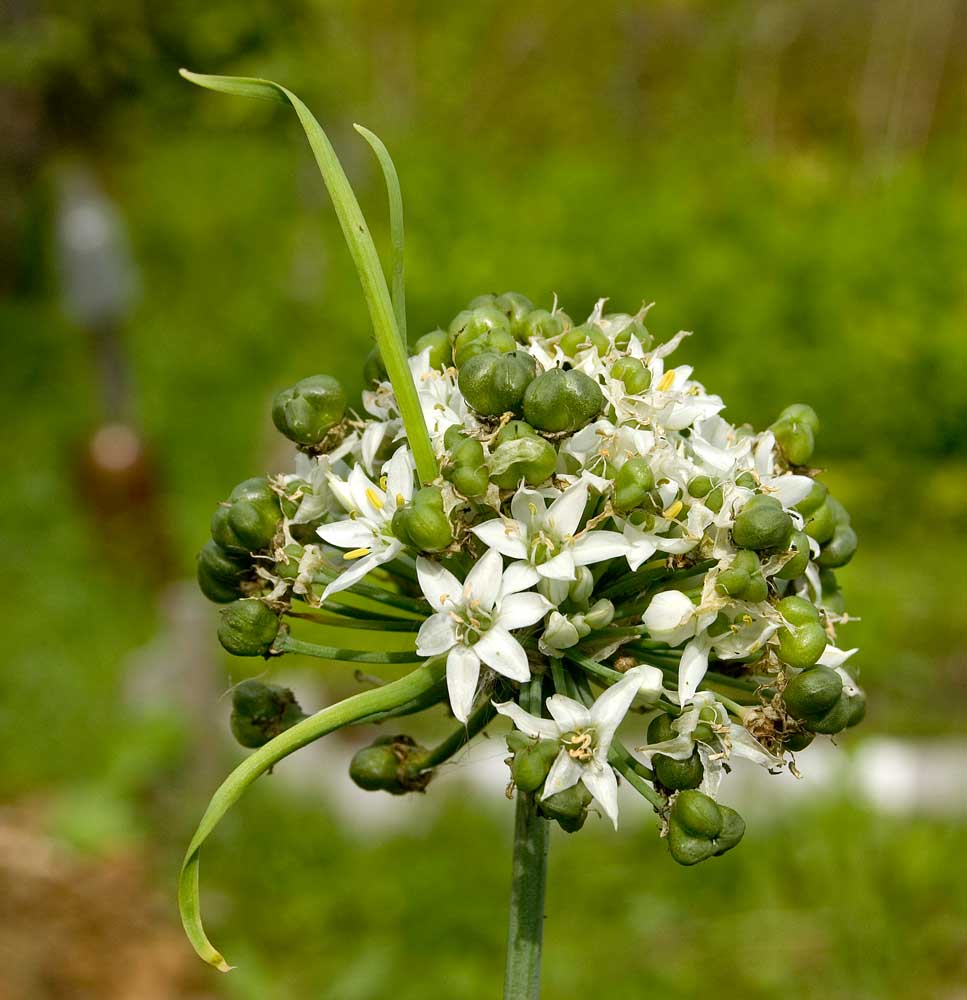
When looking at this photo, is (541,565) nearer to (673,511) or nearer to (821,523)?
(673,511)

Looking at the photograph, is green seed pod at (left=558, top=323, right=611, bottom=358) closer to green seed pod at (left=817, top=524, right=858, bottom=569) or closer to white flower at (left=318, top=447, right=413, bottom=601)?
white flower at (left=318, top=447, right=413, bottom=601)

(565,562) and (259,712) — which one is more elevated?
(565,562)

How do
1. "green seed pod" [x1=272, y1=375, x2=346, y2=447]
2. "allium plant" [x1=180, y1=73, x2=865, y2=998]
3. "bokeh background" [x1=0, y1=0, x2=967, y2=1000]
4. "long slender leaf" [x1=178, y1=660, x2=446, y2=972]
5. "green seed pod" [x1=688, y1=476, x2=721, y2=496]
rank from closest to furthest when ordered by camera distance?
"long slender leaf" [x1=178, y1=660, x2=446, y2=972]
"allium plant" [x1=180, y1=73, x2=865, y2=998]
"green seed pod" [x1=688, y1=476, x2=721, y2=496]
"green seed pod" [x1=272, y1=375, x2=346, y2=447]
"bokeh background" [x1=0, y1=0, x2=967, y2=1000]

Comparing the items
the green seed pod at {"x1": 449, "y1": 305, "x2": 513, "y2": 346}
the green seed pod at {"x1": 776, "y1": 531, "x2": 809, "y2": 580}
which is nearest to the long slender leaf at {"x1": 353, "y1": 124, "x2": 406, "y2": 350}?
the green seed pod at {"x1": 449, "y1": 305, "x2": 513, "y2": 346}

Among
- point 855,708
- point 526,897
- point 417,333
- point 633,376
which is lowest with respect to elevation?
point 417,333

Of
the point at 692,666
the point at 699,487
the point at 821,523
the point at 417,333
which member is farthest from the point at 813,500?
the point at 417,333
